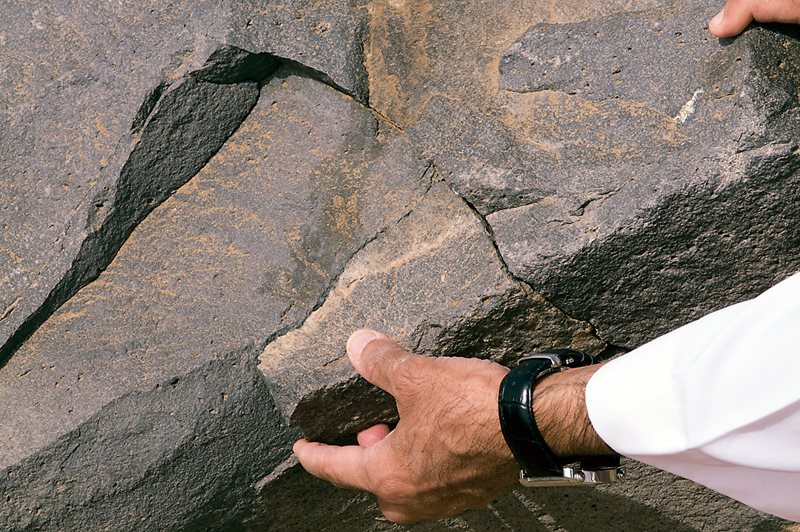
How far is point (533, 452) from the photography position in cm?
100

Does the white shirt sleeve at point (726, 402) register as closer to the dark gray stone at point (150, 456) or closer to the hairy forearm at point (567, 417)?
the hairy forearm at point (567, 417)

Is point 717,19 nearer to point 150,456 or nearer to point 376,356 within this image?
Result: point 376,356

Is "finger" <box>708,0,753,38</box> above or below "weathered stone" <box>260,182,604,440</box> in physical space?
above

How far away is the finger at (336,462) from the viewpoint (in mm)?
1224

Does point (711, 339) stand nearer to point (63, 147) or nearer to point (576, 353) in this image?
point (576, 353)

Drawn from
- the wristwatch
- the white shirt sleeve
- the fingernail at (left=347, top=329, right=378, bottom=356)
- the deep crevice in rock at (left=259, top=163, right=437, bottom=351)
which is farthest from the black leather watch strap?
the deep crevice in rock at (left=259, top=163, right=437, bottom=351)

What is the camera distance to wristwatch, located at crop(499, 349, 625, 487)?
0.99 metres

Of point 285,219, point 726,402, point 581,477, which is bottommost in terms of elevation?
point 581,477

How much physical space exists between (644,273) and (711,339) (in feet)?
1.49

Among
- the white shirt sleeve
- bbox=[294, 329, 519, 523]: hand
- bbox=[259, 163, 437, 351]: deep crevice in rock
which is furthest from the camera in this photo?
bbox=[259, 163, 437, 351]: deep crevice in rock

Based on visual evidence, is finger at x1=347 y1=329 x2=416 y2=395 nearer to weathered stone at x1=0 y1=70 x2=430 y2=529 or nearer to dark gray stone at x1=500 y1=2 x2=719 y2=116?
weathered stone at x1=0 y1=70 x2=430 y2=529

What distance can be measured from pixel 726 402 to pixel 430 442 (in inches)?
18.9

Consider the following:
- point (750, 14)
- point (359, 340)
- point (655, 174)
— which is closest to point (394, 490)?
point (359, 340)

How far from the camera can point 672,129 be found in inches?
45.6
